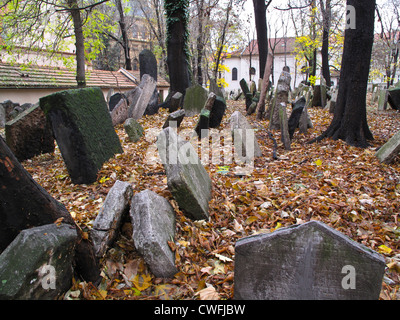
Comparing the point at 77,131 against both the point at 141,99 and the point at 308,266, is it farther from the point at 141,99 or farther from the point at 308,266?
the point at 141,99

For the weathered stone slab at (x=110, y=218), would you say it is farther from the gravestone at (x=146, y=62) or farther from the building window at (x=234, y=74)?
the building window at (x=234, y=74)

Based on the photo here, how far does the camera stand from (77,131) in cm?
427

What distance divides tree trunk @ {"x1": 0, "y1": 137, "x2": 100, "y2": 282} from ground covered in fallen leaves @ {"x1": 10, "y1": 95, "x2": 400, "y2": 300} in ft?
0.87

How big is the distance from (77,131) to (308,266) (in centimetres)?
374

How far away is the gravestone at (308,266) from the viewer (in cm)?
196

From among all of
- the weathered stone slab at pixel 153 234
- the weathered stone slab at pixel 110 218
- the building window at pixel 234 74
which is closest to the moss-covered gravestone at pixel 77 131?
the weathered stone slab at pixel 110 218

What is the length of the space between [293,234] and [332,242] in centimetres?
27

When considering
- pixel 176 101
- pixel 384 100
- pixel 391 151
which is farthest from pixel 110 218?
pixel 384 100

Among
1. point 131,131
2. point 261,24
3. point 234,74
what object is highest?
point 234,74

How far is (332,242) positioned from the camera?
196cm

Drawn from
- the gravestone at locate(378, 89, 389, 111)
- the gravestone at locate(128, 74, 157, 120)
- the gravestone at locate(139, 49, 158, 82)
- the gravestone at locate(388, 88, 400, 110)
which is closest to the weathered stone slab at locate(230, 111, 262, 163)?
the gravestone at locate(128, 74, 157, 120)

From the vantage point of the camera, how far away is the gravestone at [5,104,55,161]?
570 cm

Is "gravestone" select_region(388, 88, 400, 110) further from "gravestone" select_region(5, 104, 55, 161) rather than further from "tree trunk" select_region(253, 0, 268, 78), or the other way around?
"gravestone" select_region(5, 104, 55, 161)
